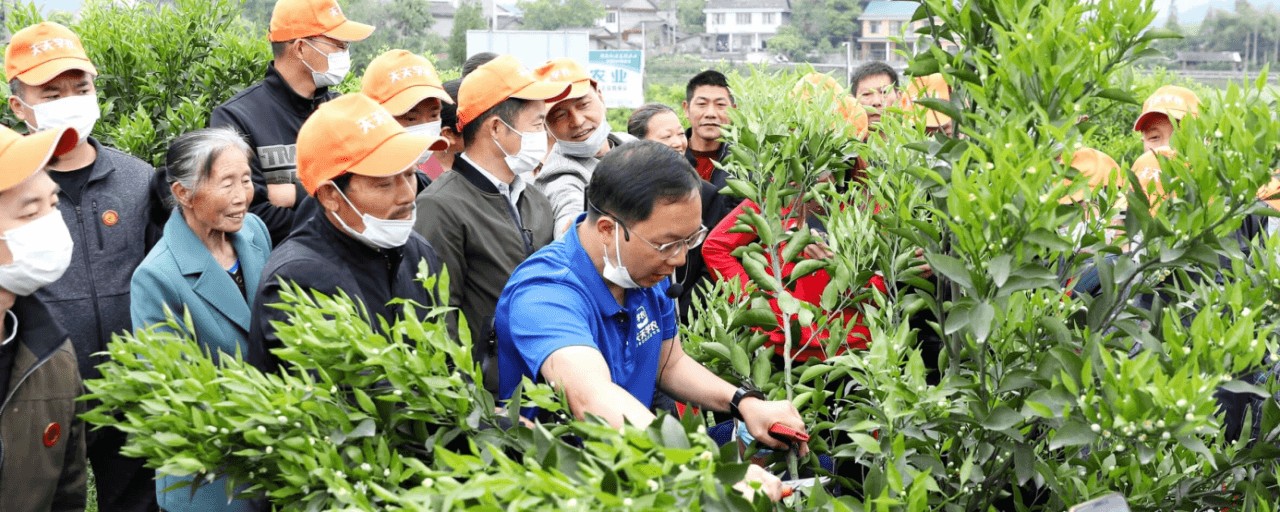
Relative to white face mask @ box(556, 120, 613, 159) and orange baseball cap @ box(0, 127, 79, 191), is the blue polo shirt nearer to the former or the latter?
orange baseball cap @ box(0, 127, 79, 191)

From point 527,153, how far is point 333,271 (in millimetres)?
1380

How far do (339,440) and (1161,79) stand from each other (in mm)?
9724

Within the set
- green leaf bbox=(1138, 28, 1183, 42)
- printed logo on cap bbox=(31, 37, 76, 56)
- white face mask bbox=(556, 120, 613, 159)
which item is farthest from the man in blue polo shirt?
printed logo on cap bbox=(31, 37, 76, 56)

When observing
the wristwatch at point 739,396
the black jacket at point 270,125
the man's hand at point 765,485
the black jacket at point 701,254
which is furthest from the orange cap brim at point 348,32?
the man's hand at point 765,485

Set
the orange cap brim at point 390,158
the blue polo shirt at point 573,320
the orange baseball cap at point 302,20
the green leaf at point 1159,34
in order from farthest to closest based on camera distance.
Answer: the orange baseball cap at point 302,20 → the orange cap brim at point 390,158 → the blue polo shirt at point 573,320 → the green leaf at point 1159,34

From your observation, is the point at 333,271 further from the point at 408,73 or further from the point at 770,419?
the point at 408,73

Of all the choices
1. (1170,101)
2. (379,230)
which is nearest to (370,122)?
(379,230)

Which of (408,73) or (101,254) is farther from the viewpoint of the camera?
(408,73)

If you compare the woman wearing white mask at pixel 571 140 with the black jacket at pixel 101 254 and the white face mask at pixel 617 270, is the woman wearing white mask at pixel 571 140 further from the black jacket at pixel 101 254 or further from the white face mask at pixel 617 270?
the white face mask at pixel 617 270

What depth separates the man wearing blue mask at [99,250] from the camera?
4125 mm

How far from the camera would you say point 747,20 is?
96000 mm

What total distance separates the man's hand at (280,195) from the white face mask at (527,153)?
0.96 metres

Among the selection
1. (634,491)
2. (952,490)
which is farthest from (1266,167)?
(634,491)

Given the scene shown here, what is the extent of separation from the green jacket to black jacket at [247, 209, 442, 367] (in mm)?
492
